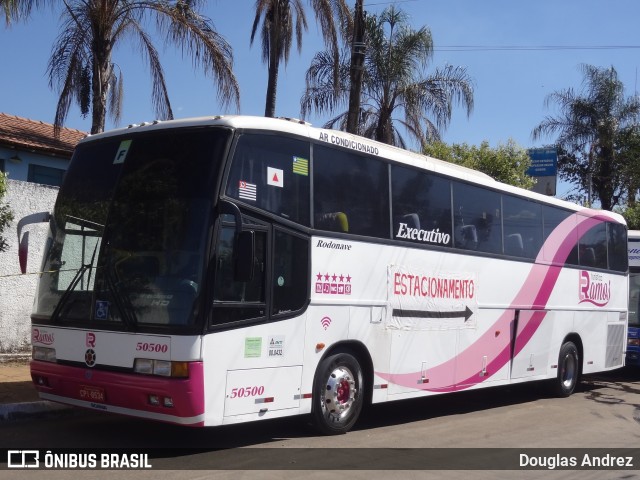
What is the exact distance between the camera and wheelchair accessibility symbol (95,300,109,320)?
26.1ft

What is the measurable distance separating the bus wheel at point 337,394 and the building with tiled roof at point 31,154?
12563 mm

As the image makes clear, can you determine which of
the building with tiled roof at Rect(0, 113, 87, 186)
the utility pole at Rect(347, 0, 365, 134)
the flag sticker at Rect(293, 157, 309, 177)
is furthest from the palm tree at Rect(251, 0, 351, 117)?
the flag sticker at Rect(293, 157, 309, 177)

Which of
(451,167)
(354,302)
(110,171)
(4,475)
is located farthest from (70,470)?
(451,167)

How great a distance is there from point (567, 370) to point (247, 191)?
930cm

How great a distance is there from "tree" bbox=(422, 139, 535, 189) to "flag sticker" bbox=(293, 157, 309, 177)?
15.3 meters

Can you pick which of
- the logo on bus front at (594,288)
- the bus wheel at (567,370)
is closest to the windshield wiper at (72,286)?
the bus wheel at (567,370)

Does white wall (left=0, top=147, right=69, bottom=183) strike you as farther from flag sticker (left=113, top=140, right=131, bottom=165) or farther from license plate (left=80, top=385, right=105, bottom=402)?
license plate (left=80, top=385, right=105, bottom=402)

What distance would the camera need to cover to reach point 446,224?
37.2 ft

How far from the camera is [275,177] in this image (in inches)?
336

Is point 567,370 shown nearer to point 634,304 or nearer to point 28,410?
point 634,304

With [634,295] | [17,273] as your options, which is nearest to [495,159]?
[634,295]

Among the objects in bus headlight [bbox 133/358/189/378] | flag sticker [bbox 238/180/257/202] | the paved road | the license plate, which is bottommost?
the paved road

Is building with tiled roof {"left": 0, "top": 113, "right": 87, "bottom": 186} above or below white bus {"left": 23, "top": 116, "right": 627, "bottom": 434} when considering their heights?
above

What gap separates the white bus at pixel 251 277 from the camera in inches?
303
